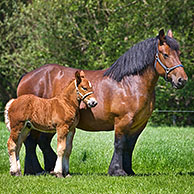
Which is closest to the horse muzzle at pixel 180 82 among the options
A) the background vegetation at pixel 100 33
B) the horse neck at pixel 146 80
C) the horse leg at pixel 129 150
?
the horse neck at pixel 146 80

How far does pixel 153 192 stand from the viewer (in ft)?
17.2

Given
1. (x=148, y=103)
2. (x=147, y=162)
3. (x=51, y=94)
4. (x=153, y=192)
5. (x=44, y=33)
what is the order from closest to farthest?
(x=153, y=192) < (x=148, y=103) < (x=51, y=94) < (x=147, y=162) < (x=44, y=33)

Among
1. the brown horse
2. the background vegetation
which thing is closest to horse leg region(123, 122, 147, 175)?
the brown horse

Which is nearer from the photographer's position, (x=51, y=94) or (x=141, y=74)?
(x=141, y=74)

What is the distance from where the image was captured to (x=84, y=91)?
625 cm

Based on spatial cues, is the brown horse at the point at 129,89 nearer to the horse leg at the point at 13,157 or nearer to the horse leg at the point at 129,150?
the horse leg at the point at 129,150

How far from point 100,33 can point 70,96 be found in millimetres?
9357

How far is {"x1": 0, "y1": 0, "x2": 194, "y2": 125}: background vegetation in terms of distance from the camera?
14.7 metres

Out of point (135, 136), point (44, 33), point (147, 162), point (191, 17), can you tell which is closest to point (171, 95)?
point (191, 17)

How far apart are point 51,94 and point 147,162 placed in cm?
268

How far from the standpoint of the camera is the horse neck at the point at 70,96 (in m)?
6.40

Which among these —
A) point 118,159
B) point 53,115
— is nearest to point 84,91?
point 53,115

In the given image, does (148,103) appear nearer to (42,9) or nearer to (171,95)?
(171,95)

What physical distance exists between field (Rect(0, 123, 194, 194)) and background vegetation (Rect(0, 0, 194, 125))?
506cm
